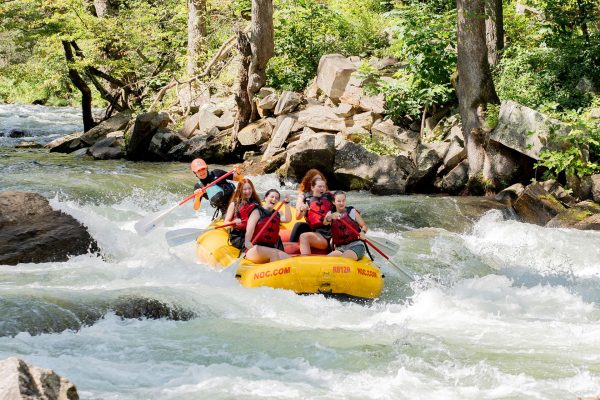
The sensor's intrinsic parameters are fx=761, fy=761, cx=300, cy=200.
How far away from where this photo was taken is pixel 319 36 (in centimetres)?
1716

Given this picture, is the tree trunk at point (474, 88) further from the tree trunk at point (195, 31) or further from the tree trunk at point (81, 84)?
the tree trunk at point (81, 84)

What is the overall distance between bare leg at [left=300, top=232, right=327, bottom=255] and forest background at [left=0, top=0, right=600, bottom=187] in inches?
185

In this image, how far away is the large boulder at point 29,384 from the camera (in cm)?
292

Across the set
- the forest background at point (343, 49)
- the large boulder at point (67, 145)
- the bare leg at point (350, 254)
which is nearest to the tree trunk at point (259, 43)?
the forest background at point (343, 49)

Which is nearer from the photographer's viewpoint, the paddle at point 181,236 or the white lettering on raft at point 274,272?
the white lettering on raft at point 274,272

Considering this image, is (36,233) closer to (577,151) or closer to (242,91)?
(577,151)

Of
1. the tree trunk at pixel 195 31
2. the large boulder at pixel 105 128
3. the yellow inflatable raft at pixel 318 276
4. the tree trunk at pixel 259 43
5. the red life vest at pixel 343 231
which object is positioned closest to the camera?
the yellow inflatable raft at pixel 318 276

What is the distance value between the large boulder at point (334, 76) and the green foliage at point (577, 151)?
5.14 meters

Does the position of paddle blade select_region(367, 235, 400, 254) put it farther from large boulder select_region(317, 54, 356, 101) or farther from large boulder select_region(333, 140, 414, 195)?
large boulder select_region(317, 54, 356, 101)

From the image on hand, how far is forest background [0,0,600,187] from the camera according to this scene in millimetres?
12445

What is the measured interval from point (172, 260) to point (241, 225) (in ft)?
3.20

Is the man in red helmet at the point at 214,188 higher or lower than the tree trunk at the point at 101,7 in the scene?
lower

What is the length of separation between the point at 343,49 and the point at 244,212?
1008 centimetres

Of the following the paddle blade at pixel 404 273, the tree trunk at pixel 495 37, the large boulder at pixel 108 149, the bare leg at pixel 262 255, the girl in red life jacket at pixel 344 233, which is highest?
the tree trunk at pixel 495 37
